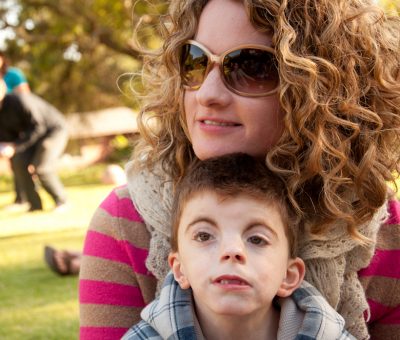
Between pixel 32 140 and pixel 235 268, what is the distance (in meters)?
6.81

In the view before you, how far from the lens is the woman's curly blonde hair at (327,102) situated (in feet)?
5.80

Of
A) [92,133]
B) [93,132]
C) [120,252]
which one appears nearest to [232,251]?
[120,252]

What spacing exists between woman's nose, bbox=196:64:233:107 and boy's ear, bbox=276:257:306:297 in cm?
41

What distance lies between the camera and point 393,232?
6.73 feet

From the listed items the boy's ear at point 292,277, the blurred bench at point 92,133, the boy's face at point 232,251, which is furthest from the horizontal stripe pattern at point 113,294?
the blurred bench at point 92,133

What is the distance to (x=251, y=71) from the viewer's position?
1.78 metres

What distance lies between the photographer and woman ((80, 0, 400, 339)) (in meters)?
1.78

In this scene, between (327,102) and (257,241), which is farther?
(327,102)

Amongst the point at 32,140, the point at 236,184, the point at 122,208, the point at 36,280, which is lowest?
the point at 32,140

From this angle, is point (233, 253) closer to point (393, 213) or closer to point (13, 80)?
point (393, 213)

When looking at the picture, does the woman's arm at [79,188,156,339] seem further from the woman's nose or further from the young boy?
the woman's nose

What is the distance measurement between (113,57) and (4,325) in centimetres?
1653

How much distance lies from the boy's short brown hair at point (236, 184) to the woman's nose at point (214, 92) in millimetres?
135

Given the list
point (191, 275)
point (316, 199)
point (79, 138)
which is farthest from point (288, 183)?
point (79, 138)
